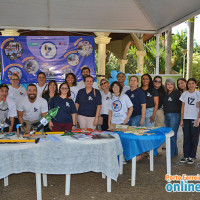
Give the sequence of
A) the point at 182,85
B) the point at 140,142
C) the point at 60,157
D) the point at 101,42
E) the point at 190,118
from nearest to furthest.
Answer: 1. the point at 60,157
2. the point at 140,142
3. the point at 190,118
4. the point at 182,85
5. the point at 101,42

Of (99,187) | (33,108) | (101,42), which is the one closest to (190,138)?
(99,187)

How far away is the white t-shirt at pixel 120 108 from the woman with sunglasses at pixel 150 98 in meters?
0.66

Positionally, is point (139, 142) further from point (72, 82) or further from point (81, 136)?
point (72, 82)

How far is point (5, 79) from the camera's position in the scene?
657 cm

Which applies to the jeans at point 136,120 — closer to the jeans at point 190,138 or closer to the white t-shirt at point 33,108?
the jeans at point 190,138

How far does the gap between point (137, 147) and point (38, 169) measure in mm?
1369

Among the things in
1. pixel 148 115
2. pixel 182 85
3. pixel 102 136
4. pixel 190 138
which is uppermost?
pixel 182 85

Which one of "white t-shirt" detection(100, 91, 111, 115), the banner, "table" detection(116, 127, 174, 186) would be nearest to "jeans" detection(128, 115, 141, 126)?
"white t-shirt" detection(100, 91, 111, 115)

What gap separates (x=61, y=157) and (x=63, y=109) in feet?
3.91

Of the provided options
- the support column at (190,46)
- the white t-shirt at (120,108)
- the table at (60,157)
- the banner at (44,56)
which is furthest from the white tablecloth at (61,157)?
the support column at (190,46)

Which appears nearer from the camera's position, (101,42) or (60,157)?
(60,157)

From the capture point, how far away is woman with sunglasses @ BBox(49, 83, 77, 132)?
427 cm

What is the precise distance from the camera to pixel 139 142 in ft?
12.0

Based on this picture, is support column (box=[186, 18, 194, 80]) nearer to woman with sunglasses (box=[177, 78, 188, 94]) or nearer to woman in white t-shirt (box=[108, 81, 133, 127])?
woman with sunglasses (box=[177, 78, 188, 94])
